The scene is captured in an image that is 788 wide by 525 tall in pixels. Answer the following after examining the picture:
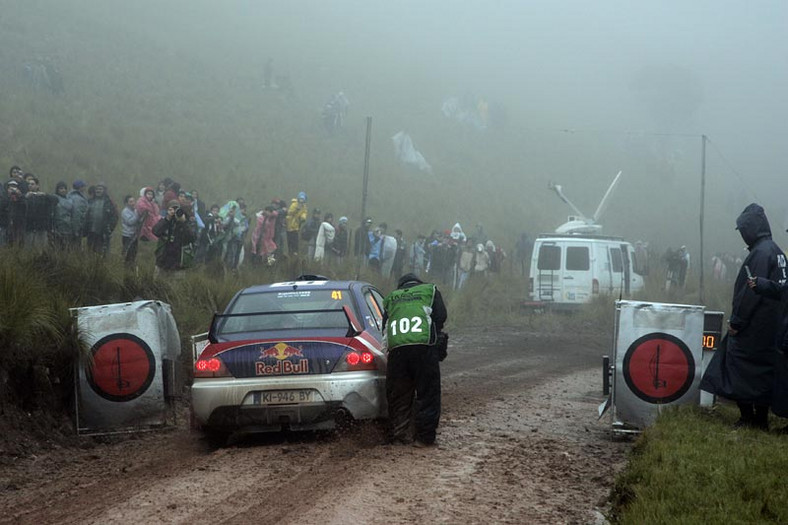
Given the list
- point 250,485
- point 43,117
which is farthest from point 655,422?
point 43,117

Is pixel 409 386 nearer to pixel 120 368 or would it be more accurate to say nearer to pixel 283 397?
pixel 283 397

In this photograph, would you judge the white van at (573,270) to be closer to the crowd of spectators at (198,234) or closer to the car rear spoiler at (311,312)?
the crowd of spectators at (198,234)

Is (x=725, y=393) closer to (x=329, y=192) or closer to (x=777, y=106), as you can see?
(x=329, y=192)

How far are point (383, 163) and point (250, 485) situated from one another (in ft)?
170

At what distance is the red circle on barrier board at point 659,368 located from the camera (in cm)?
977

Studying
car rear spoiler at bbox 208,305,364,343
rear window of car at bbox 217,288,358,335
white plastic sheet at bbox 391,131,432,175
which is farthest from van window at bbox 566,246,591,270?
white plastic sheet at bbox 391,131,432,175

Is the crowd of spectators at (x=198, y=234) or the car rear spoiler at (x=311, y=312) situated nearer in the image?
the car rear spoiler at (x=311, y=312)

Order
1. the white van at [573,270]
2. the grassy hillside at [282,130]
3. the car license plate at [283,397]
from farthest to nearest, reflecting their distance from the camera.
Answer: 1. the grassy hillside at [282,130]
2. the white van at [573,270]
3. the car license plate at [283,397]

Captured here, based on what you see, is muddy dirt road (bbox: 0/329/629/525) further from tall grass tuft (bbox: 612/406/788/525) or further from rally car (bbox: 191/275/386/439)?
tall grass tuft (bbox: 612/406/788/525)

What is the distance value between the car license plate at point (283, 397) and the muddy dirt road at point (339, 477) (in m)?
0.39

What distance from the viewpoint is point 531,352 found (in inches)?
787

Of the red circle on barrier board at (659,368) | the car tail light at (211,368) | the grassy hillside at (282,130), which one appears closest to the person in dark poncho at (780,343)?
the red circle on barrier board at (659,368)

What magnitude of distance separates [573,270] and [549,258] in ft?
2.26

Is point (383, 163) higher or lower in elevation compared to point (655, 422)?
higher
